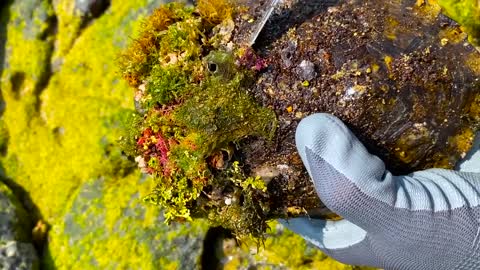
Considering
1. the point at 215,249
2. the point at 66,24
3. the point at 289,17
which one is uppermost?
the point at 289,17

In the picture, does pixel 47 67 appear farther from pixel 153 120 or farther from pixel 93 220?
pixel 153 120

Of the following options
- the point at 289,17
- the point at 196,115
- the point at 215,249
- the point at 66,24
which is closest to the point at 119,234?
the point at 215,249

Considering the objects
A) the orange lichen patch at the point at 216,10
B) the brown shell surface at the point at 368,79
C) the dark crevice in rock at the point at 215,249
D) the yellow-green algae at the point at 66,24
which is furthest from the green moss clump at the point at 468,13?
the yellow-green algae at the point at 66,24

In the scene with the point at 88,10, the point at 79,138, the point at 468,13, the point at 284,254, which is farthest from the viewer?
the point at 88,10

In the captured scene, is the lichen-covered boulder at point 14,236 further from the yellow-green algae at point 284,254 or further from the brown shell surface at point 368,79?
the brown shell surface at point 368,79

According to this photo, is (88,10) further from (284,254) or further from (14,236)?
(284,254)

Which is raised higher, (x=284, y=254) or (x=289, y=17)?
(x=289, y=17)

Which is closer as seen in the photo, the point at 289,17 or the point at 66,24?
the point at 289,17

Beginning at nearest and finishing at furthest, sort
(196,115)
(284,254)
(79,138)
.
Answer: (196,115) < (284,254) < (79,138)
